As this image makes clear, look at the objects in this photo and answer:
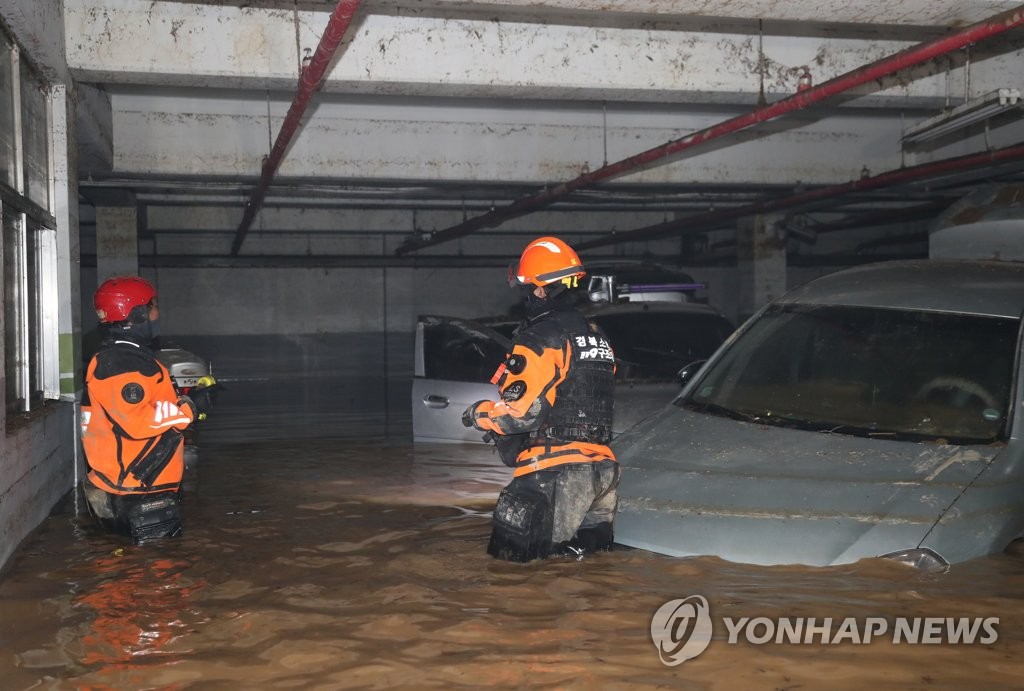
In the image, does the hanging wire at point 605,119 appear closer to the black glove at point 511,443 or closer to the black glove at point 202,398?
the black glove at point 202,398

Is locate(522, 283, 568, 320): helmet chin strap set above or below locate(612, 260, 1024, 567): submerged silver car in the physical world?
above

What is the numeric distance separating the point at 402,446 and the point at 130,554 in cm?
459

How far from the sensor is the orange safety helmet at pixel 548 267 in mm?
4699

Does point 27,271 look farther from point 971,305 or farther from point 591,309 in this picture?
point 971,305

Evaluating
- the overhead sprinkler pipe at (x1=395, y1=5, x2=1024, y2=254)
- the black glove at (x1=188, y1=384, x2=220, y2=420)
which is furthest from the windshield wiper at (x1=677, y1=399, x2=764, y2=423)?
the black glove at (x1=188, y1=384, x2=220, y2=420)

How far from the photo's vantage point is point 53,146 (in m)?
7.88

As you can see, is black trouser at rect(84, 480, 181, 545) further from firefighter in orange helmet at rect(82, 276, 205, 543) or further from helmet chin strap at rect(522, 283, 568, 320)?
helmet chin strap at rect(522, 283, 568, 320)

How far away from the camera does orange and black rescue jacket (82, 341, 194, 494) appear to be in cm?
540

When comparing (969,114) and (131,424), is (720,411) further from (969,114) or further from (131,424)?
(969,114)

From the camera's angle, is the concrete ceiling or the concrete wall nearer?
the concrete wall

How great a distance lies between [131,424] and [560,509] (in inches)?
93.0

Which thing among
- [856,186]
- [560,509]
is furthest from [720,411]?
[856,186]

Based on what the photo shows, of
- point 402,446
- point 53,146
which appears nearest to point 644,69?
point 402,446

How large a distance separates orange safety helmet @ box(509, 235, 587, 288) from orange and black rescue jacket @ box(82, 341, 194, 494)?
6.65 ft
